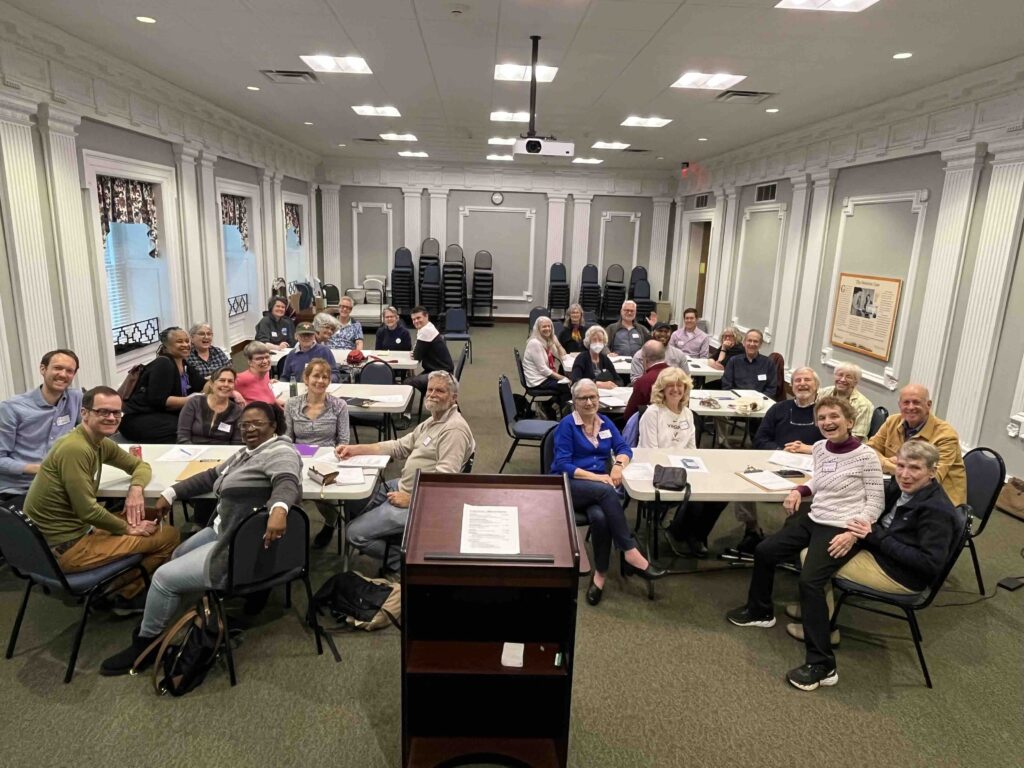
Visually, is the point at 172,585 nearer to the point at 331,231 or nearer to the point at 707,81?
the point at 707,81

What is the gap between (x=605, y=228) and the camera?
15.8 meters

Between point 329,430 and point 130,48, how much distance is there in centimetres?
414

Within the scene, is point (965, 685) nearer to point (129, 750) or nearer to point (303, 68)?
point (129, 750)

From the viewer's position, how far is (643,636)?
3619 millimetres

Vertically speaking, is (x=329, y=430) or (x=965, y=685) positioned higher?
(x=329, y=430)

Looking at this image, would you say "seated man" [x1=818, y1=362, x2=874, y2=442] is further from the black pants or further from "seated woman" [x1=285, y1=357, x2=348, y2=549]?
"seated woman" [x1=285, y1=357, x2=348, y2=549]

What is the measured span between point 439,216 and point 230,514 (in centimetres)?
1321

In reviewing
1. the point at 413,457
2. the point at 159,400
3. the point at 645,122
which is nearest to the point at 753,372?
the point at 645,122

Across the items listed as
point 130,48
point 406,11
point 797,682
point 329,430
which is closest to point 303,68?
point 130,48

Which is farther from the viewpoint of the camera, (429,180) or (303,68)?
(429,180)

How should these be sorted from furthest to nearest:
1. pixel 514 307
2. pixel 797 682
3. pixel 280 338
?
pixel 514 307 < pixel 280 338 < pixel 797 682

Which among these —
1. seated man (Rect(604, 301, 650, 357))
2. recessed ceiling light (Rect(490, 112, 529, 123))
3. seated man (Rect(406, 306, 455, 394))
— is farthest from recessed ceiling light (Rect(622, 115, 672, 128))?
seated man (Rect(406, 306, 455, 394))

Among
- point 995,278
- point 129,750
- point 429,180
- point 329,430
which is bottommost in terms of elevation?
point 129,750

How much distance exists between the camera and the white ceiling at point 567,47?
4.40 meters
